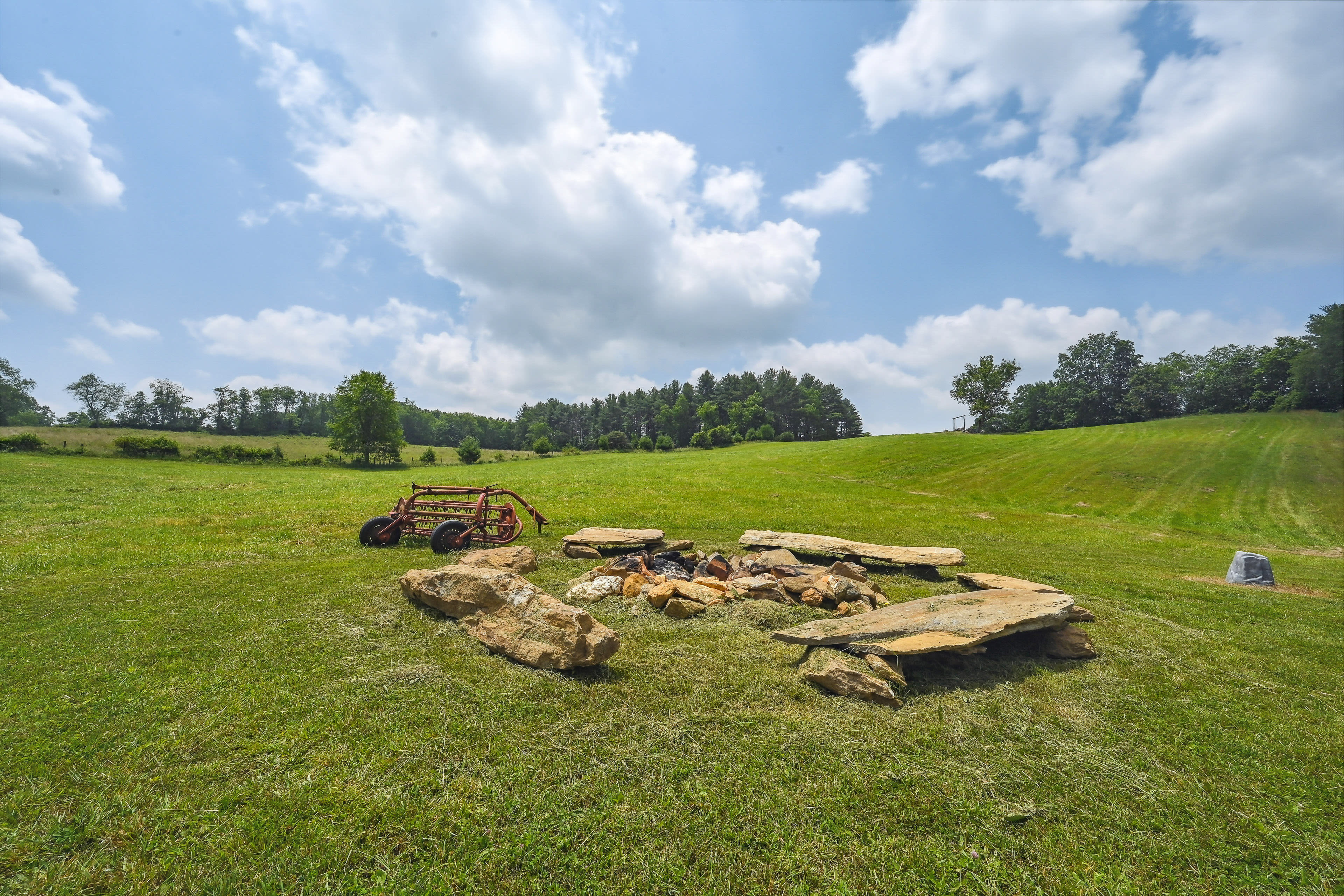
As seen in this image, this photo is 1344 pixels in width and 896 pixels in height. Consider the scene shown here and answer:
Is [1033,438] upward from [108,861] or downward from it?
upward

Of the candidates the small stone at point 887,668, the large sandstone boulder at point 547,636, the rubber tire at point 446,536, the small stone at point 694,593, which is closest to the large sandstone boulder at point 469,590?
the large sandstone boulder at point 547,636

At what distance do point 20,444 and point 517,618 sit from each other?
2660 inches

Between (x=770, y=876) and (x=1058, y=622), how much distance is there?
5803 mm

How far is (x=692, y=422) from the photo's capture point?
105 m

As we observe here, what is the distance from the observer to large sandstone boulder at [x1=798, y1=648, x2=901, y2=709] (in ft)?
17.4

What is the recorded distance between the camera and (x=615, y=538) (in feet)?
41.6

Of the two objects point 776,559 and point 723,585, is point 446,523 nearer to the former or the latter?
point 723,585

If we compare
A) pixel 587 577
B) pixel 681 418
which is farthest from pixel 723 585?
pixel 681 418

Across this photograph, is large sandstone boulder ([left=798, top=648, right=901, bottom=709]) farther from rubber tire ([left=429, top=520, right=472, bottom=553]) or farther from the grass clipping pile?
rubber tire ([left=429, top=520, right=472, bottom=553])

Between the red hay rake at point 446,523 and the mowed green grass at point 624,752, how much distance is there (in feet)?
7.55

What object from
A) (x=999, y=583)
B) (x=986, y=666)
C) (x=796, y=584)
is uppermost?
(x=999, y=583)

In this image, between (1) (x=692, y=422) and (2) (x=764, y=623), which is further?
(1) (x=692, y=422)

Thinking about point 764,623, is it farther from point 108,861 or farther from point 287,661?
point 108,861

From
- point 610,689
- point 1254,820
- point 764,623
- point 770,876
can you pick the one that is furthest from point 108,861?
point 1254,820
